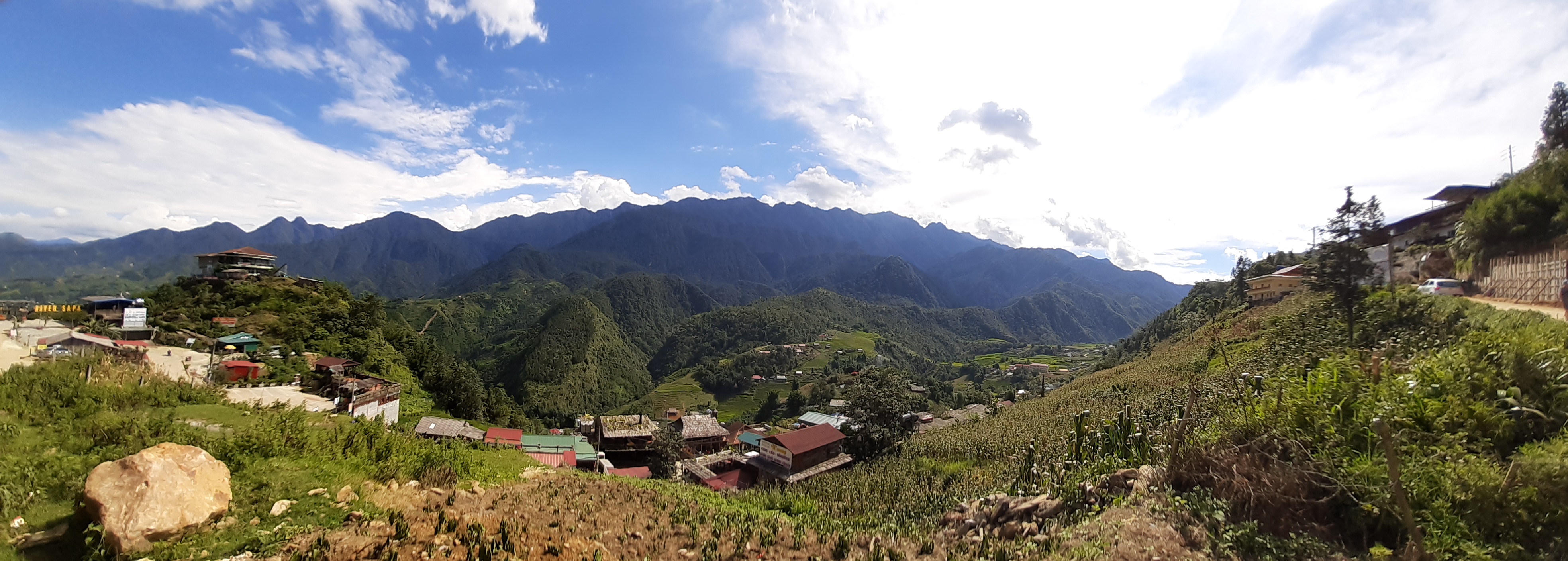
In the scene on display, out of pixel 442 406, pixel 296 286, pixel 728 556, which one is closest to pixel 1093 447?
pixel 728 556

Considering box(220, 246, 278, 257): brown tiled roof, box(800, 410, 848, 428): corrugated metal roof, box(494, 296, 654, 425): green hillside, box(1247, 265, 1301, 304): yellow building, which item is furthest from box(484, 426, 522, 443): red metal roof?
box(1247, 265, 1301, 304): yellow building

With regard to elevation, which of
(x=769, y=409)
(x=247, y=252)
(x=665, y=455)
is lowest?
(x=769, y=409)

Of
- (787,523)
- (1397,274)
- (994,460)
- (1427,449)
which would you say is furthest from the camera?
(1397,274)

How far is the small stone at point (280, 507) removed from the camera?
5.50m

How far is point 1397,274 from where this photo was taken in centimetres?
2317

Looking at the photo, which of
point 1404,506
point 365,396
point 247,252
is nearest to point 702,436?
point 365,396

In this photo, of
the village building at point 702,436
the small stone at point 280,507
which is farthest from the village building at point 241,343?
the small stone at point 280,507

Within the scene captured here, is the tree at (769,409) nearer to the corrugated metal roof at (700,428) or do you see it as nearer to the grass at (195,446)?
the corrugated metal roof at (700,428)

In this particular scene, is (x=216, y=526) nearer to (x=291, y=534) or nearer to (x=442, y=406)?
(x=291, y=534)

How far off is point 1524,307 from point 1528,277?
4.54ft

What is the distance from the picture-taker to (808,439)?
72.7ft

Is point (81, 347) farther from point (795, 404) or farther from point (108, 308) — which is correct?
point (795, 404)

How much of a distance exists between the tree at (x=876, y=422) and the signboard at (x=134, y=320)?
35329mm

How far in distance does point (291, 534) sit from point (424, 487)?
2287 mm
